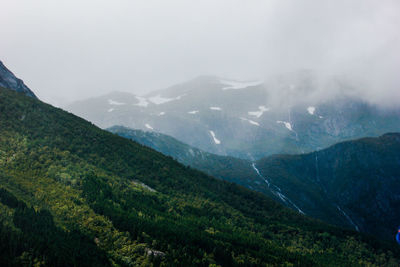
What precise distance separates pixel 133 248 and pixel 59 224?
1868 cm

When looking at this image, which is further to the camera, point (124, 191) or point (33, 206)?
point (124, 191)

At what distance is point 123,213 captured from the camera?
90750mm

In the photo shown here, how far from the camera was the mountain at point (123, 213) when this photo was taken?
65562 millimetres

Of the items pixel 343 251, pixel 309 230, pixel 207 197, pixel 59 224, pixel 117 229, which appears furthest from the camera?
pixel 207 197

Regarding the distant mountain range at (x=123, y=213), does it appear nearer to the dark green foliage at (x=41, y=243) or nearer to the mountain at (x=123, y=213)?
the dark green foliage at (x=41, y=243)

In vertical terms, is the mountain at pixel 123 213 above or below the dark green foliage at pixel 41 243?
above

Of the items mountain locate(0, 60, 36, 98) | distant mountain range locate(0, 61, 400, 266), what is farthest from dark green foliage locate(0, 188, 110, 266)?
mountain locate(0, 60, 36, 98)

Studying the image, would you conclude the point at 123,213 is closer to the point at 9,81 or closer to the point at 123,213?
the point at 123,213

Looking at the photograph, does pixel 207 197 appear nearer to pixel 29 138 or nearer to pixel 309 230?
pixel 309 230

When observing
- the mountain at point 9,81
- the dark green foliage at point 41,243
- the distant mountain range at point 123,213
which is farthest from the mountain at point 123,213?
the mountain at point 9,81

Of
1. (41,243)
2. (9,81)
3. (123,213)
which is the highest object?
(9,81)

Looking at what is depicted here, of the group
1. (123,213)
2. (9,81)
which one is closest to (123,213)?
(123,213)

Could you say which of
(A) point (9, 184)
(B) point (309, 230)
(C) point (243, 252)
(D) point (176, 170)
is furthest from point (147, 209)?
(B) point (309, 230)

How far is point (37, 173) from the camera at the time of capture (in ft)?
324
